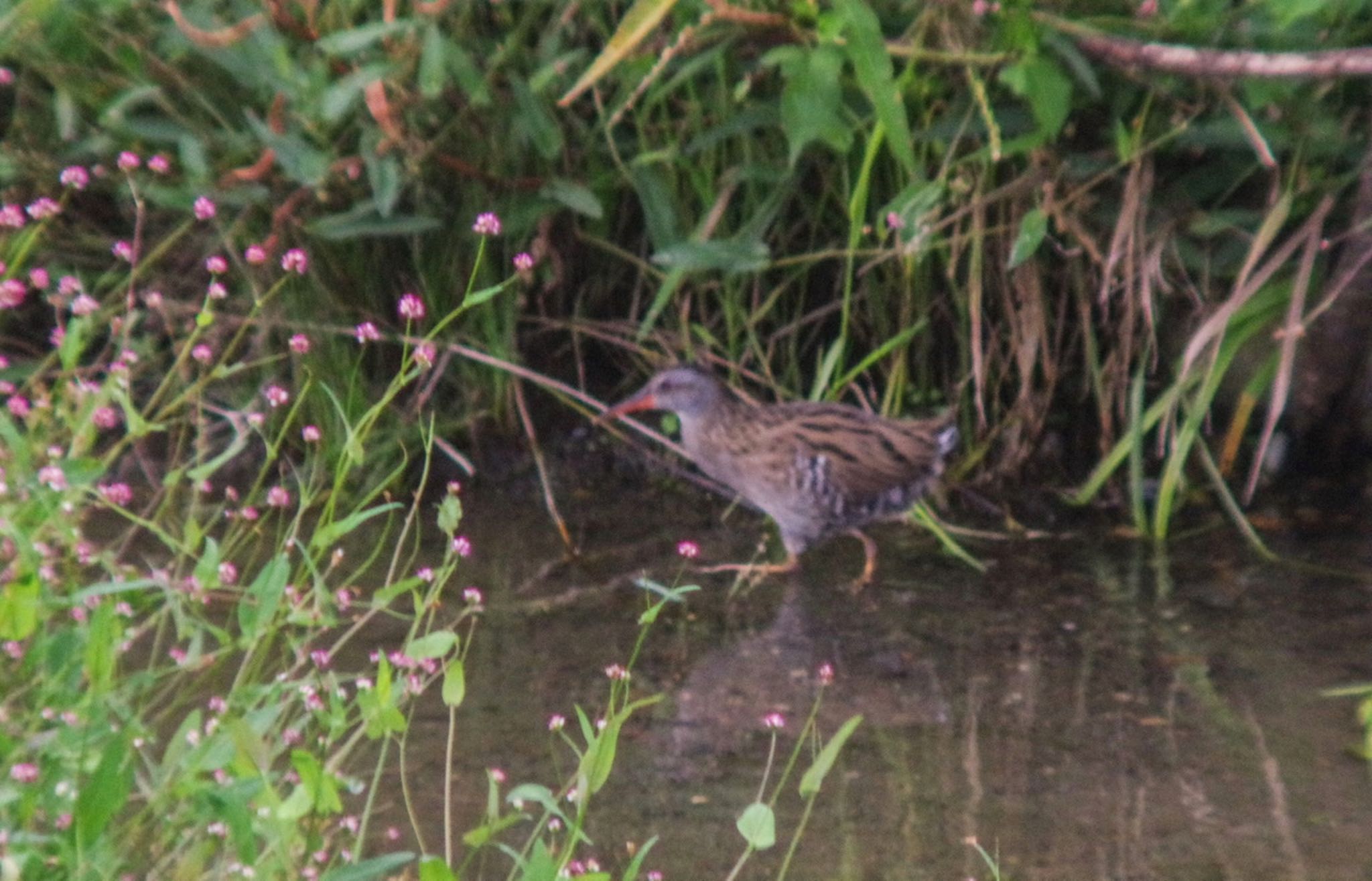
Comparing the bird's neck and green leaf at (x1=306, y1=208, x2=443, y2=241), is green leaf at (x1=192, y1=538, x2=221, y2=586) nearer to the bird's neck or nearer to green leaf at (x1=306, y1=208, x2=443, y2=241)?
green leaf at (x1=306, y1=208, x2=443, y2=241)

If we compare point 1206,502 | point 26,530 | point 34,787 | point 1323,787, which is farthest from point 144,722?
point 1206,502

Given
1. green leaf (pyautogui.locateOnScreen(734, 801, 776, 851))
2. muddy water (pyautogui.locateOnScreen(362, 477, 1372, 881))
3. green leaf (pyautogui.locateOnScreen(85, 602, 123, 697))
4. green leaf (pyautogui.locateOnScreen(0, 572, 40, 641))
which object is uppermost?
green leaf (pyautogui.locateOnScreen(0, 572, 40, 641))

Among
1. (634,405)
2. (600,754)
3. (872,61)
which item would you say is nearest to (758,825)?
(600,754)

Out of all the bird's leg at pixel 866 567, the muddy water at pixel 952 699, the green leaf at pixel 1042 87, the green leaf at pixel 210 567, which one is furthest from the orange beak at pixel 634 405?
the green leaf at pixel 210 567

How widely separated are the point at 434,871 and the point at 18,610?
59 centimetres

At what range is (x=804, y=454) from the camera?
5.11m

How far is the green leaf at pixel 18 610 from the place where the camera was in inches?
94.7

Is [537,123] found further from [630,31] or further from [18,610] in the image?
[18,610]

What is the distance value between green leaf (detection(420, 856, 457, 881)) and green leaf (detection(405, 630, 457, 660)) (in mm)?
265

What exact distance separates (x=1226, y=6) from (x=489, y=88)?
68.4 inches

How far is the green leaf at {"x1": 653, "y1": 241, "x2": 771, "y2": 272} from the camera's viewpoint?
16.0 feet

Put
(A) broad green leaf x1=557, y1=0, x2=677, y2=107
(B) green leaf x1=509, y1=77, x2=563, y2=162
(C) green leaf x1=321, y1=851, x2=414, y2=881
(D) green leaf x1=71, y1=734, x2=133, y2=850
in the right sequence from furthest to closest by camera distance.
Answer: (B) green leaf x1=509, y1=77, x2=563, y2=162 → (A) broad green leaf x1=557, y1=0, x2=677, y2=107 → (C) green leaf x1=321, y1=851, x2=414, y2=881 → (D) green leaf x1=71, y1=734, x2=133, y2=850

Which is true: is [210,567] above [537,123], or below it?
above

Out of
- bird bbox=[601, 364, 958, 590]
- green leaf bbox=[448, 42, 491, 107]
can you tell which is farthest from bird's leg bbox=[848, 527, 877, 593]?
green leaf bbox=[448, 42, 491, 107]
